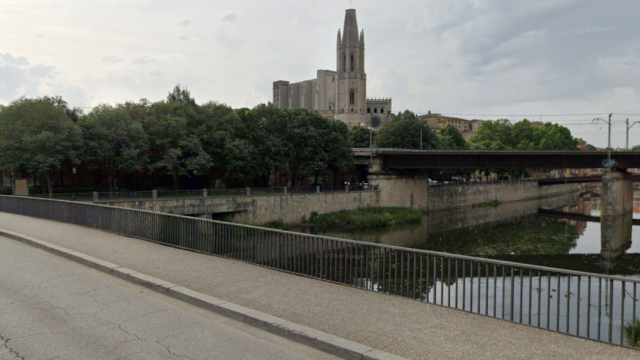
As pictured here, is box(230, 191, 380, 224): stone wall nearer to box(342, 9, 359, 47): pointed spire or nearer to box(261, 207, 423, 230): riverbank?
box(261, 207, 423, 230): riverbank

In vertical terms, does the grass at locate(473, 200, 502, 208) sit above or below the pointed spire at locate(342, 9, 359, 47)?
below

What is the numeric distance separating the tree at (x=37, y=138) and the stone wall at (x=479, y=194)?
1869 inches

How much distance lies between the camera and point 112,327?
25.2ft

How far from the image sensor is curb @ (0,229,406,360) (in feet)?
21.2

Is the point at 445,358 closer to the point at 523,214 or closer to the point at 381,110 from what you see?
the point at 523,214

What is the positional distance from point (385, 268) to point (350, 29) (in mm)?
161419

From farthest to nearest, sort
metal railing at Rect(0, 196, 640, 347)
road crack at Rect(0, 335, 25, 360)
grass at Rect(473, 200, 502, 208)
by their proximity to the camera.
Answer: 1. grass at Rect(473, 200, 502, 208)
2. metal railing at Rect(0, 196, 640, 347)
3. road crack at Rect(0, 335, 25, 360)

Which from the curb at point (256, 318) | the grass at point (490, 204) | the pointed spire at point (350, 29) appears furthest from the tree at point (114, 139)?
the pointed spire at point (350, 29)

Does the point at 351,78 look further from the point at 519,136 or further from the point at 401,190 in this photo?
the point at 401,190

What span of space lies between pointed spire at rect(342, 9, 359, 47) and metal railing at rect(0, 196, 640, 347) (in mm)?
153375

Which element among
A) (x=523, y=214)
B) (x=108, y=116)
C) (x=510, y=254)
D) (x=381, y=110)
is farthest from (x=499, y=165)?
(x=381, y=110)

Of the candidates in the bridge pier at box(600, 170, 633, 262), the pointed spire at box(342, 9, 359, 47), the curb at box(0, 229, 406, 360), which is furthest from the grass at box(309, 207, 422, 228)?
the pointed spire at box(342, 9, 359, 47)

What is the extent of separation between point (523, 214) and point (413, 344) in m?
64.3

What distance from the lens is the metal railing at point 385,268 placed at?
7867mm
